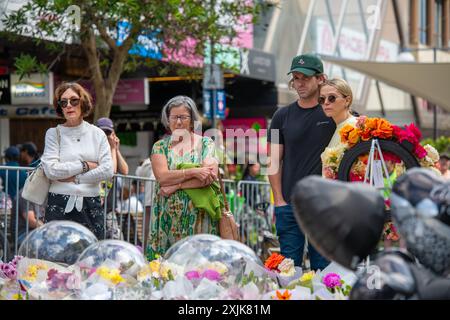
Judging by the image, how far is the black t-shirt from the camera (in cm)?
643

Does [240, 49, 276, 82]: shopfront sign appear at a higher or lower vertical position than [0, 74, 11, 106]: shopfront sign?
higher

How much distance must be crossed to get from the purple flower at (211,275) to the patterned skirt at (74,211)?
3.07 metres

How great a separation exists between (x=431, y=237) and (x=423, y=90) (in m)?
11.7

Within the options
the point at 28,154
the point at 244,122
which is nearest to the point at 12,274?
the point at 28,154

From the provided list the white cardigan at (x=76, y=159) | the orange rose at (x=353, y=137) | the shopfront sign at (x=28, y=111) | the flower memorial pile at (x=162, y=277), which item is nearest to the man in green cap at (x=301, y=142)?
the orange rose at (x=353, y=137)

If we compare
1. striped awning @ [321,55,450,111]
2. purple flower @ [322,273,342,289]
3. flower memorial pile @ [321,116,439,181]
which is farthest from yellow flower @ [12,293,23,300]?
striped awning @ [321,55,450,111]

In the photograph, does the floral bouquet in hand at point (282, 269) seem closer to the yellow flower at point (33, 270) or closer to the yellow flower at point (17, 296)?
the yellow flower at point (33, 270)

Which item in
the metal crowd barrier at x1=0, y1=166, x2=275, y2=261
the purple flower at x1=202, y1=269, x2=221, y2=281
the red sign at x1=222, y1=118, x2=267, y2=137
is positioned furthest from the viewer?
the red sign at x1=222, y1=118, x2=267, y2=137

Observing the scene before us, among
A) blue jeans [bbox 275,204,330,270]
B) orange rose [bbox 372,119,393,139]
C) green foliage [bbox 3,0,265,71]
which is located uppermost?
green foliage [bbox 3,0,265,71]

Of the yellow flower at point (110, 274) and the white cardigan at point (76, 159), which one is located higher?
the white cardigan at point (76, 159)

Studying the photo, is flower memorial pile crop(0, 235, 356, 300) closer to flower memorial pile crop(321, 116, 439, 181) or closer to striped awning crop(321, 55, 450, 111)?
flower memorial pile crop(321, 116, 439, 181)

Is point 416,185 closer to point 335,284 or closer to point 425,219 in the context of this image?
point 425,219

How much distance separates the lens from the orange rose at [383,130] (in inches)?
208

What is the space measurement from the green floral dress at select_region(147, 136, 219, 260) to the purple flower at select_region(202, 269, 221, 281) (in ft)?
8.58
